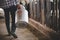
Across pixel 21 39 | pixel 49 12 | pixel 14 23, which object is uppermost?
pixel 49 12

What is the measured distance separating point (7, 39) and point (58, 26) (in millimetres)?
1015

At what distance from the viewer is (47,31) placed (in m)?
3.43

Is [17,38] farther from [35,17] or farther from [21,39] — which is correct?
[35,17]

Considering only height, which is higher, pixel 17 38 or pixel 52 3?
pixel 52 3

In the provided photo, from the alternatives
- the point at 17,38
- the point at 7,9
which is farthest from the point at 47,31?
the point at 7,9

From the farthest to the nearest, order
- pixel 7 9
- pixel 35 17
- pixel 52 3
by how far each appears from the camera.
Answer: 1. pixel 35 17
2. pixel 7 9
3. pixel 52 3

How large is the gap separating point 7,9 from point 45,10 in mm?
782

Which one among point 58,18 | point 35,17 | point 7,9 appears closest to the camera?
point 58,18

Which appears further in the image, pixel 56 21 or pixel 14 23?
pixel 14 23

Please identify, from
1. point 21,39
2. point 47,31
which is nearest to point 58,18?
point 47,31

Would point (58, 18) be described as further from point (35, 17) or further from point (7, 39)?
point (35, 17)

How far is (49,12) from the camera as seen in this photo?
334 cm

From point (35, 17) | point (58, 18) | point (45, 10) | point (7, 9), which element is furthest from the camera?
point (35, 17)

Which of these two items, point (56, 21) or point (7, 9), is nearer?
point (56, 21)
